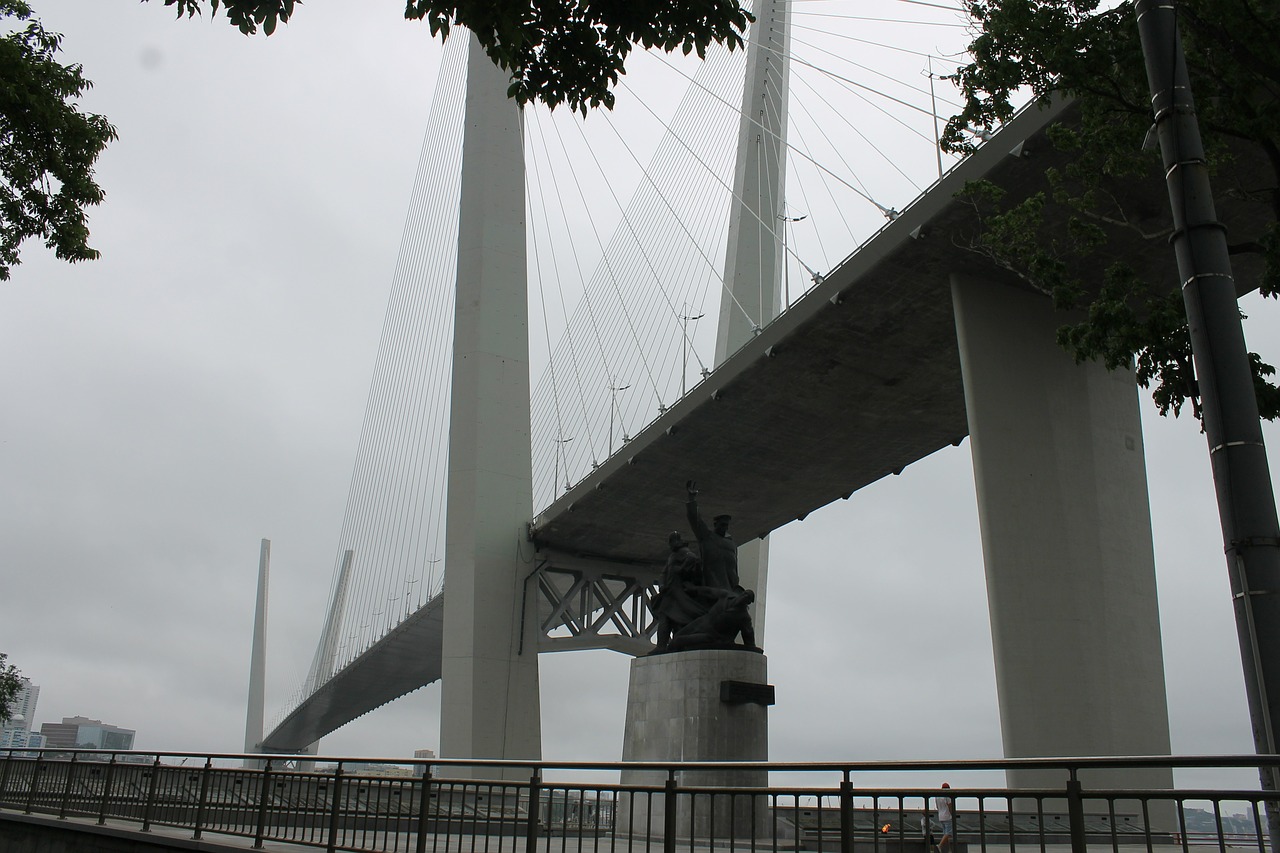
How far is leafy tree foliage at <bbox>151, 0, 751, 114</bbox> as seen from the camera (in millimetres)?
6086

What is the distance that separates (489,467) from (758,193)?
10261 millimetres

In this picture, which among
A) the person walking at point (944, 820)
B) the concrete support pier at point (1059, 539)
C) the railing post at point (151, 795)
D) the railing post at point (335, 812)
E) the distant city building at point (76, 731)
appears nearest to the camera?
the person walking at point (944, 820)

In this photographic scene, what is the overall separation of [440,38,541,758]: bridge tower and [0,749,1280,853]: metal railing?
1415cm

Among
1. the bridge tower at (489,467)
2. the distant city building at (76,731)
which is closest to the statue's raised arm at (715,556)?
the bridge tower at (489,467)

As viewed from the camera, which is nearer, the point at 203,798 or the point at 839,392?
the point at 203,798

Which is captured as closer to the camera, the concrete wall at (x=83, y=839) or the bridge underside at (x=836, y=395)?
the concrete wall at (x=83, y=839)

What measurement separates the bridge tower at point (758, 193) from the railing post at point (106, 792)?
756 inches

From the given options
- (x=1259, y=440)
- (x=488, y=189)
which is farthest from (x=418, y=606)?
(x=1259, y=440)

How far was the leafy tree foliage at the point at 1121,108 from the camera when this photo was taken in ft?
27.9

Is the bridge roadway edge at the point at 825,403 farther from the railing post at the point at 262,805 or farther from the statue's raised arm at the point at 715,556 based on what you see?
the railing post at the point at 262,805

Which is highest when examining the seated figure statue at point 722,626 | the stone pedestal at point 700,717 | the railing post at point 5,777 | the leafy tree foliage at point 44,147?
the leafy tree foliage at point 44,147

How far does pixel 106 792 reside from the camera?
10961 millimetres

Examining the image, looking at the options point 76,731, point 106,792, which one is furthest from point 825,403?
point 76,731

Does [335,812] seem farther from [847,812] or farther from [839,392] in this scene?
[839,392]
